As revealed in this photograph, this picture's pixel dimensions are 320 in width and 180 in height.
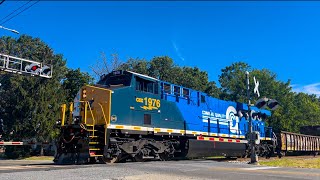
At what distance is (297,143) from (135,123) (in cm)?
2026

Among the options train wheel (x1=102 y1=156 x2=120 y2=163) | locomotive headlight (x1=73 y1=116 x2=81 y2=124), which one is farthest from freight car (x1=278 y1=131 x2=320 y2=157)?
locomotive headlight (x1=73 y1=116 x2=81 y2=124)

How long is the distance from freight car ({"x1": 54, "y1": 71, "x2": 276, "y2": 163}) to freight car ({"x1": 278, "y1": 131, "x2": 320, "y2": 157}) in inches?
338

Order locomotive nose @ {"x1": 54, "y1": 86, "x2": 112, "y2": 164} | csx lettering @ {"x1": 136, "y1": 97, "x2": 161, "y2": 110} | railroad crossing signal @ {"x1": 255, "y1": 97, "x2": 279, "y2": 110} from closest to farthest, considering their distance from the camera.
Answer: locomotive nose @ {"x1": 54, "y1": 86, "x2": 112, "y2": 164} → csx lettering @ {"x1": 136, "y1": 97, "x2": 161, "y2": 110} → railroad crossing signal @ {"x1": 255, "y1": 97, "x2": 279, "y2": 110}

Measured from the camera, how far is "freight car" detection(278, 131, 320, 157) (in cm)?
2792

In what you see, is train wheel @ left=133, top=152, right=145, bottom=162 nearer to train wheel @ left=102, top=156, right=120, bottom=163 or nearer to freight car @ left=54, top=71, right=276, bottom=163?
freight car @ left=54, top=71, right=276, bottom=163

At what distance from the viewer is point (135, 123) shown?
15797mm

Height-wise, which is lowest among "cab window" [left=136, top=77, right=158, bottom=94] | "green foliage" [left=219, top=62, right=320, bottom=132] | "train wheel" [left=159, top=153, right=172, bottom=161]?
"train wheel" [left=159, top=153, right=172, bottom=161]

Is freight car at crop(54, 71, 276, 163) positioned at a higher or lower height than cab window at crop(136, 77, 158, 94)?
lower

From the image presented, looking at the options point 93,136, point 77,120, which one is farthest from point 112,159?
point 77,120

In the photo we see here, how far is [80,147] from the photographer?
46.2 ft

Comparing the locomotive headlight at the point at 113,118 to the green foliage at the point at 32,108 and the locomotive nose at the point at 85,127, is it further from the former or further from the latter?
the green foliage at the point at 32,108

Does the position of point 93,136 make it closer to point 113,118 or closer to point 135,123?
point 113,118

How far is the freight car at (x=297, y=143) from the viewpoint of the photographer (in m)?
27.9

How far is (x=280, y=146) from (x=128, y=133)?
17.0 metres
